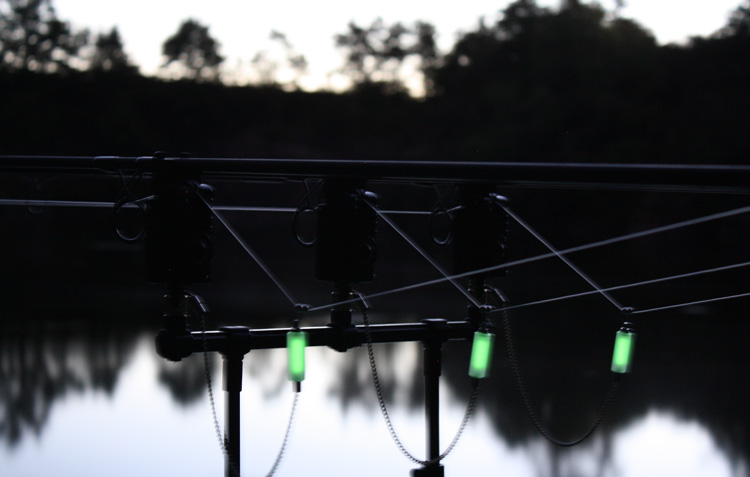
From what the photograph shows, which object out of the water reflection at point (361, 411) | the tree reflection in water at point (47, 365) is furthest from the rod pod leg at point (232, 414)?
the tree reflection in water at point (47, 365)

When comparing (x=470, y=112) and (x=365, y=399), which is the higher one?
(x=470, y=112)

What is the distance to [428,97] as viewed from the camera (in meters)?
21.3

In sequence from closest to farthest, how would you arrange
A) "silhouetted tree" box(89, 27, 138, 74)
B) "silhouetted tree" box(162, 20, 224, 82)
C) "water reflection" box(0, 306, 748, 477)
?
"water reflection" box(0, 306, 748, 477)
"silhouetted tree" box(89, 27, 138, 74)
"silhouetted tree" box(162, 20, 224, 82)

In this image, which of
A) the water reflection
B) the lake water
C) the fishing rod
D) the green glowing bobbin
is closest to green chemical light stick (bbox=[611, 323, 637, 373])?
the fishing rod

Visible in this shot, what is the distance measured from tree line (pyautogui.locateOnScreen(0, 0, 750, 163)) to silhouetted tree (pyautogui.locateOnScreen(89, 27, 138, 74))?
0.03 meters

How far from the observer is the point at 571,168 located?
5.22 feet

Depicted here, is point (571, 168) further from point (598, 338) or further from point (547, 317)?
point (547, 317)

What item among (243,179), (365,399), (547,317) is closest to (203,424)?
(365,399)

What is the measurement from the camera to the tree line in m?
14.9

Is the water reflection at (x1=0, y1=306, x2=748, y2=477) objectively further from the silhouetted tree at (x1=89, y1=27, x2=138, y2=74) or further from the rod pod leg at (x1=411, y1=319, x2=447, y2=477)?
the silhouetted tree at (x1=89, y1=27, x2=138, y2=74)

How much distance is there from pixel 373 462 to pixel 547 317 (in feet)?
18.6

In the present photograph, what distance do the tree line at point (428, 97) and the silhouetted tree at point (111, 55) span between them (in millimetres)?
34

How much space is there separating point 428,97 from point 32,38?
364 inches

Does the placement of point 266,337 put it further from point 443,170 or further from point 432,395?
point 443,170
